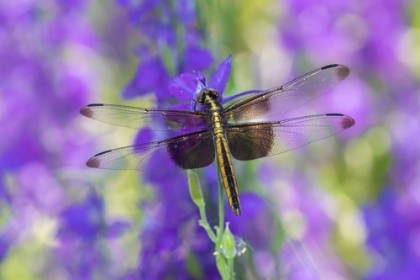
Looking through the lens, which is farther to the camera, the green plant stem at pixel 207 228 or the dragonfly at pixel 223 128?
the dragonfly at pixel 223 128

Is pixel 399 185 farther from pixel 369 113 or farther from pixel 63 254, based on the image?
pixel 63 254

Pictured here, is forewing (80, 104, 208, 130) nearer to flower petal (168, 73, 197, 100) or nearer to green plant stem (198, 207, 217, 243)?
flower petal (168, 73, 197, 100)

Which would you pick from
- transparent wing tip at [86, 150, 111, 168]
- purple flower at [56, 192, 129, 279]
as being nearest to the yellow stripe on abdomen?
transparent wing tip at [86, 150, 111, 168]

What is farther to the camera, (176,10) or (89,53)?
(89,53)

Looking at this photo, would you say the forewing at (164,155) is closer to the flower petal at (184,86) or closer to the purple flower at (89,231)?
the flower petal at (184,86)

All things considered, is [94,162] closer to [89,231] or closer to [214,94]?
[214,94]

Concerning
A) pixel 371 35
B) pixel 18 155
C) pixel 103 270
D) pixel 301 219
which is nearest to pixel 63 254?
pixel 103 270

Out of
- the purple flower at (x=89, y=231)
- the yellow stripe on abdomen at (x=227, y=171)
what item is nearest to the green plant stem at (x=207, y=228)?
the yellow stripe on abdomen at (x=227, y=171)
